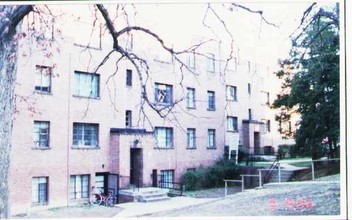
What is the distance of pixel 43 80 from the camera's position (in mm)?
7605

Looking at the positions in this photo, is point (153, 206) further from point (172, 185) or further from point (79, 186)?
point (79, 186)

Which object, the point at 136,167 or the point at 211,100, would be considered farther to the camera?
the point at 136,167

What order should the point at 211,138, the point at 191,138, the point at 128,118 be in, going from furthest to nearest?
the point at 211,138
the point at 191,138
the point at 128,118

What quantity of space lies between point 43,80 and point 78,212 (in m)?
2.49

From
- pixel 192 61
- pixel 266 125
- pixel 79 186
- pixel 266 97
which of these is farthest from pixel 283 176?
pixel 79 186

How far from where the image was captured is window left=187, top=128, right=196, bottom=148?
812 cm

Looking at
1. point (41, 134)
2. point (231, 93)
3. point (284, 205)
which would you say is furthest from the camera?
point (41, 134)

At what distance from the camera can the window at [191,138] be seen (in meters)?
8.12

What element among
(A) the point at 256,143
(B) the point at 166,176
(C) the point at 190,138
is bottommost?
(B) the point at 166,176

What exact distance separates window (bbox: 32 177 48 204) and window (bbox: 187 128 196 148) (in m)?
2.75

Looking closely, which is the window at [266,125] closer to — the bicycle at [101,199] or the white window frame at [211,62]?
the white window frame at [211,62]

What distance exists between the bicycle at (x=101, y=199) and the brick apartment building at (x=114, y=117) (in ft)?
0.57

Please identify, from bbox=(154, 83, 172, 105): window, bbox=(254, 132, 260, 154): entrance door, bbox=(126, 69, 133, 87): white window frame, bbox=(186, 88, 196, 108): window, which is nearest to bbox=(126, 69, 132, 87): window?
bbox=(126, 69, 133, 87): white window frame
